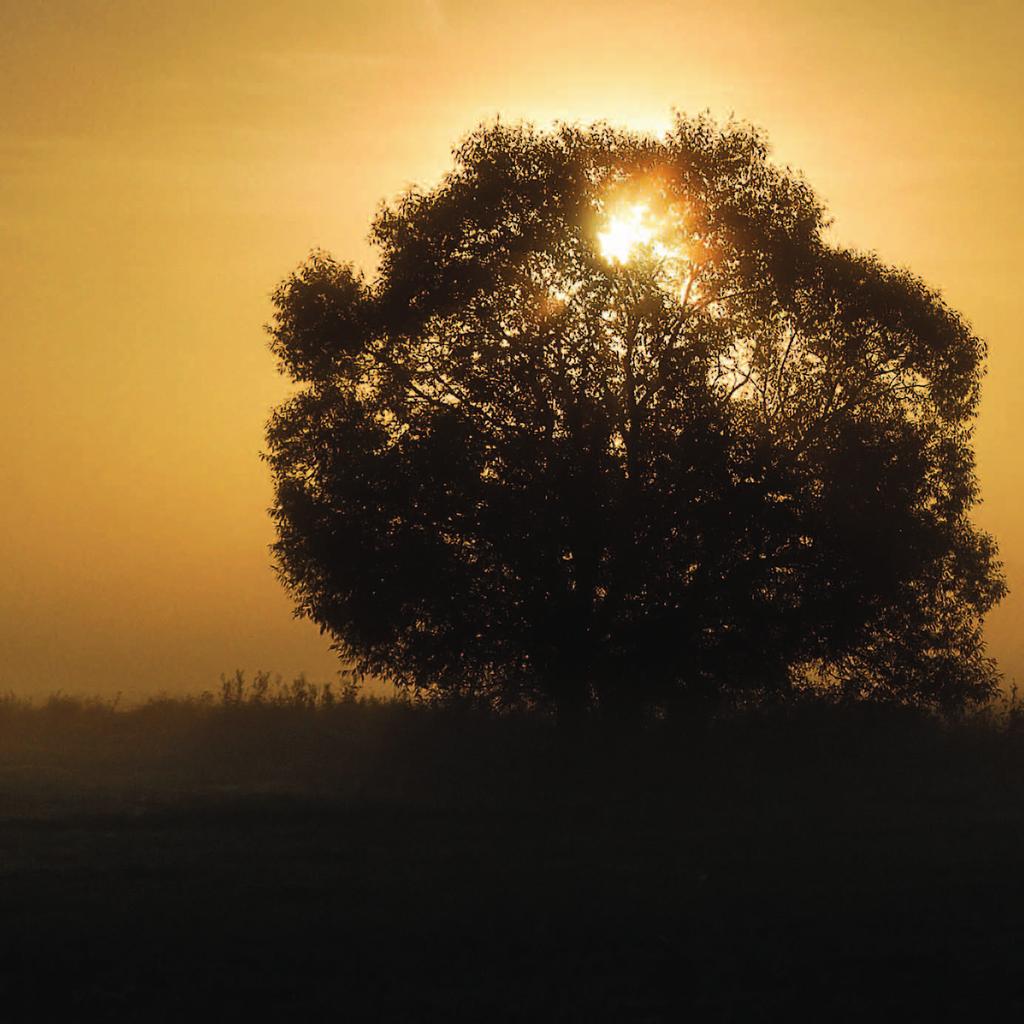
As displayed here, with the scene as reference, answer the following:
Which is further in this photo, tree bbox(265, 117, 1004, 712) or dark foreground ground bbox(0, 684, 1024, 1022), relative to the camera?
tree bbox(265, 117, 1004, 712)

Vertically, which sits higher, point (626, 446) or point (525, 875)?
point (626, 446)

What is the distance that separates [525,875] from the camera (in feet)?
72.8

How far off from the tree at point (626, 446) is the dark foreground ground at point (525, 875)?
2.81m

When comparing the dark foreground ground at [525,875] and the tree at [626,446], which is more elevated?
the tree at [626,446]

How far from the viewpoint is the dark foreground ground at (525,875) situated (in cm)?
1386

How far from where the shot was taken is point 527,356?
3778cm

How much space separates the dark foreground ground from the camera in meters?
13.9

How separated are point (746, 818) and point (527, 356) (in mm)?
13344

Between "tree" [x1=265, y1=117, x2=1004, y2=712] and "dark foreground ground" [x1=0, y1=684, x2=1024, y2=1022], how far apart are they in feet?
9.23

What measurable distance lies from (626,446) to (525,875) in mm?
17508

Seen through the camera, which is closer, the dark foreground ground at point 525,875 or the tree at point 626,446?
the dark foreground ground at point 525,875

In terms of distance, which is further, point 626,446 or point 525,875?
point 626,446

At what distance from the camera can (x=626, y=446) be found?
37.9 metres

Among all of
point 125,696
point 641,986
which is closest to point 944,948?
point 641,986
